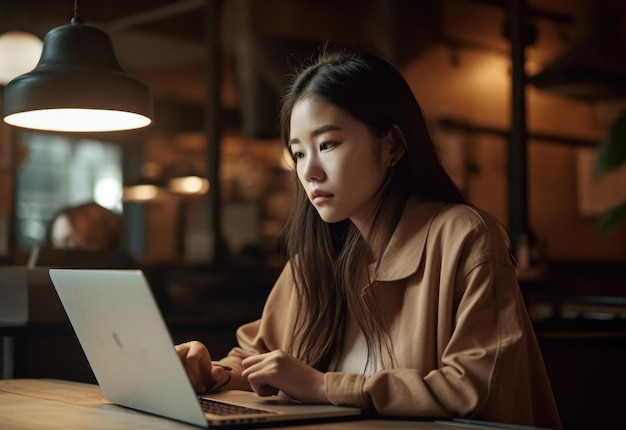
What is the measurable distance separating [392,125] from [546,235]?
6.87m

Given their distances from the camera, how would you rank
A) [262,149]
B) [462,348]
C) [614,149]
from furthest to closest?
[262,149]
[614,149]
[462,348]

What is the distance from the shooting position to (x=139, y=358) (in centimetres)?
155

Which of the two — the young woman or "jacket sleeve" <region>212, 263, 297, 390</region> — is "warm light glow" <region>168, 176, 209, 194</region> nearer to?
"jacket sleeve" <region>212, 263, 297, 390</region>

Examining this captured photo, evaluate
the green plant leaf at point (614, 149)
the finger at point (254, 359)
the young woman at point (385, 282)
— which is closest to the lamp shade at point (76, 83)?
the young woman at point (385, 282)

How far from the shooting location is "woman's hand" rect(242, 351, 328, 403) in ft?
5.31

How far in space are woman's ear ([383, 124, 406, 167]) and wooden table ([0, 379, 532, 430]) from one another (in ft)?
1.97

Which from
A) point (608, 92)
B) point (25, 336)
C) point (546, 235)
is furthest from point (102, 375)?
point (546, 235)

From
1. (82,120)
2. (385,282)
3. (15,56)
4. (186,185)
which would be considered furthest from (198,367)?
(186,185)

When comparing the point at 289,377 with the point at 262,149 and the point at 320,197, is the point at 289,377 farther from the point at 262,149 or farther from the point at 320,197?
the point at 262,149

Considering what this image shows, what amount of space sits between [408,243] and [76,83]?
98cm

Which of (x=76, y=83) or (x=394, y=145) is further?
(x=76, y=83)

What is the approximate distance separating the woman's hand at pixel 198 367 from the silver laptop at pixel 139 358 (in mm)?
73

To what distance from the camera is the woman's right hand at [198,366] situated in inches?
74.0

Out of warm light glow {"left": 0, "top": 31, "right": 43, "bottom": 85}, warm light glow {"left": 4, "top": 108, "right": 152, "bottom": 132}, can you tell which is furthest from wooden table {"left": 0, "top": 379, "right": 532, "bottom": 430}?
warm light glow {"left": 0, "top": 31, "right": 43, "bottom": 85}
